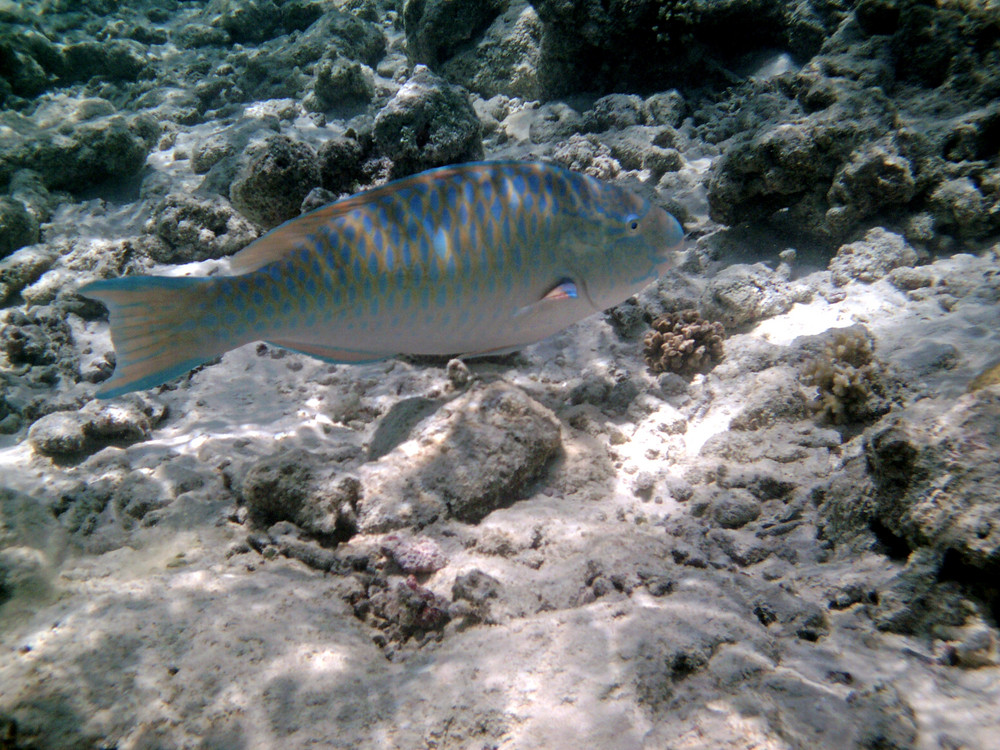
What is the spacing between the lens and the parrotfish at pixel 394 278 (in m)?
2.73

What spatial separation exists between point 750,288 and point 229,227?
621 cm

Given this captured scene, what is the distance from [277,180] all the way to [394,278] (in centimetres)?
380

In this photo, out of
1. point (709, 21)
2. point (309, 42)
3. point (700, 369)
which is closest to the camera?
point (700, 369)

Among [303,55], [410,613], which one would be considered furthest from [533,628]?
[303,55]

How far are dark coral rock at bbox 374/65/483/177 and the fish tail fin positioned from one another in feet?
12.2

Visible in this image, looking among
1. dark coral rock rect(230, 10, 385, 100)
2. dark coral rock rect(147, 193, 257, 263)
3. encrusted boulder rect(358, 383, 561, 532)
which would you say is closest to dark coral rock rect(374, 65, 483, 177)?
dark coral rock rect(147, 193, 257, 263)

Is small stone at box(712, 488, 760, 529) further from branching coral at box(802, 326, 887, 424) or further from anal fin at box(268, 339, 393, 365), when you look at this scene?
anal fin at box(268, 339, 393, 365)

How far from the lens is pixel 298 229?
278 centimetres

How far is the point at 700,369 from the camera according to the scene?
4562mm

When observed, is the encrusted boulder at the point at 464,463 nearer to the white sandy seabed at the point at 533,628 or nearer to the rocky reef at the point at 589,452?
the rocky reef at the point at 589,452

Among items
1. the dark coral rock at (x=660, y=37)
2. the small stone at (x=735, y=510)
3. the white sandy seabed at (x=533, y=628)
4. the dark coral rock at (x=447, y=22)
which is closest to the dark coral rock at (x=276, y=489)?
the white sandy seabed at (x=533, y=628)

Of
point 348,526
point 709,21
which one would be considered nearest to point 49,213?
point 348,526

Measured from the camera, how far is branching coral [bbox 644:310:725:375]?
4.49 meters

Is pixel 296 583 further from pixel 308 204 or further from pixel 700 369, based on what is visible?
pixel 308 204
